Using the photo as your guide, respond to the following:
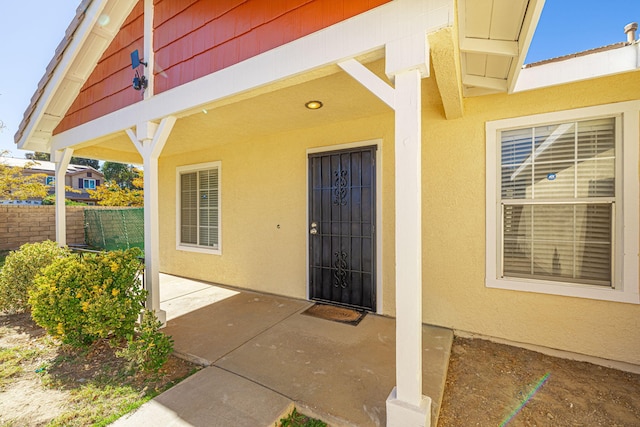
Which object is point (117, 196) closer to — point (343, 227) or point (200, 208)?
point (200, 208)

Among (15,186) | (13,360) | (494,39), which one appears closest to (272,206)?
(13,360)

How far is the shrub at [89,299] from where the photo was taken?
103 inches

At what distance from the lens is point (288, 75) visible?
83.4 inches

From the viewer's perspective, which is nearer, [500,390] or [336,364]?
[500,390]

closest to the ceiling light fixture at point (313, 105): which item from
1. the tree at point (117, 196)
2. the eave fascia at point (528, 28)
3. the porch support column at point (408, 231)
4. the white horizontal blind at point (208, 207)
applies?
the porch support column at point (408, 231)

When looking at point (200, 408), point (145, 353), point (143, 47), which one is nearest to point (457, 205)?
point (200, 408)

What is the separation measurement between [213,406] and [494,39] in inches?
137

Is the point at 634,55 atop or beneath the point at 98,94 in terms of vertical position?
beneath

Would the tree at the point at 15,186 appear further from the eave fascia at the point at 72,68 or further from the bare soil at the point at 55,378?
the bare soil at the point at 55,378

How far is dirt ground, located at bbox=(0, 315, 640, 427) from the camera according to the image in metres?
1.91

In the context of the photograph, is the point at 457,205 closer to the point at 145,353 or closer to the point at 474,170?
the point at 474,170

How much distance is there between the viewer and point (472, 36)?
2.13 m

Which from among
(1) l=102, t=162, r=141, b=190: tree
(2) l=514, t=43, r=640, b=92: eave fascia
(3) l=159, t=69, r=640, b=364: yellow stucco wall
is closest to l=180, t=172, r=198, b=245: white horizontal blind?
(3) l=159, t=69, r=640, b=364: yellow stucco wall

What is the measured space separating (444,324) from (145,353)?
10.3 ft
